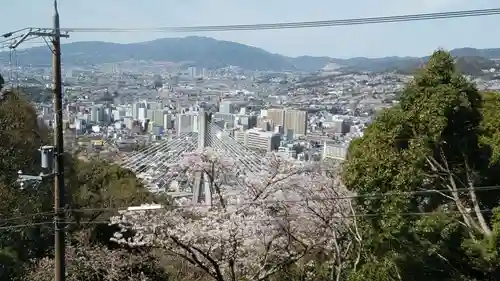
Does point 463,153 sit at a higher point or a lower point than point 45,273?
higher

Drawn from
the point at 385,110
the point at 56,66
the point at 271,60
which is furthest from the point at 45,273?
the point at 271,60

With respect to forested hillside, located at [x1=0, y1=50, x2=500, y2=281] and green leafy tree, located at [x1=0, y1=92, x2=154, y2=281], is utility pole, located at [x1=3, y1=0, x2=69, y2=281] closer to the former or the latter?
forested hillside, located at [x1=0, y1=50, x2=500, y2=281]

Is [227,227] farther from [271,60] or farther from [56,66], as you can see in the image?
[271,60]

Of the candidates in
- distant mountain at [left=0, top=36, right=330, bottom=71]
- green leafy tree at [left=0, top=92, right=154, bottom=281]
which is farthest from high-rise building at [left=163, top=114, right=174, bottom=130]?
distant mountain at [left=0, top=36, right=330, bottom=71]

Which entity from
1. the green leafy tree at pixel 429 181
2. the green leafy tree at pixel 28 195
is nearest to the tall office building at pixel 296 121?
the green leafy tree at pixel 28 195

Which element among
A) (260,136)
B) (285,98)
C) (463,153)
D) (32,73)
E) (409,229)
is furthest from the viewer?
(285,98)

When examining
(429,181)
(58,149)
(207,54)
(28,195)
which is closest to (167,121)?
(28,195)

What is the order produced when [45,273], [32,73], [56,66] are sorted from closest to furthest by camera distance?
[56,66] → [45,273] → [32,73]
